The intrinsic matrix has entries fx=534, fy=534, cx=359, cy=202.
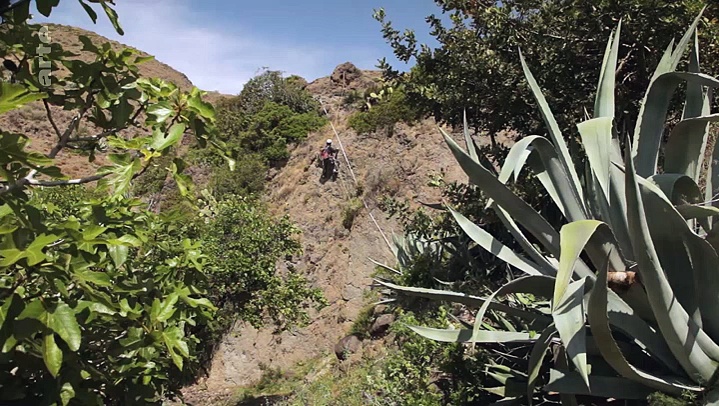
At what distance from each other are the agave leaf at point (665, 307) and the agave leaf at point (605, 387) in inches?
9.4

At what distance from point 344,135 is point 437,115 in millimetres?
12056

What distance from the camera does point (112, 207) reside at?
248cm

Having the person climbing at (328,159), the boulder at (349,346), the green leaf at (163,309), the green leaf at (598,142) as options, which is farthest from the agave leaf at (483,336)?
the person climbing at (328,159)

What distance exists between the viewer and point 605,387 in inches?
103

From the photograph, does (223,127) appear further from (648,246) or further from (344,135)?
(648,246)

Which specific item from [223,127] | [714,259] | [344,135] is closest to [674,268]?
[714,259]

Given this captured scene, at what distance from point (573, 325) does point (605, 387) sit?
0.64 m

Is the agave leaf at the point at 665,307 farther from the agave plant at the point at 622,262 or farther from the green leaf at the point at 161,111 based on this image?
the green leaf at the point at 161,111

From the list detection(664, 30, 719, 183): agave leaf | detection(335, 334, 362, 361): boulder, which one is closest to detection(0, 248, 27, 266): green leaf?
detection(664, 30, 719, 183): agave leaf

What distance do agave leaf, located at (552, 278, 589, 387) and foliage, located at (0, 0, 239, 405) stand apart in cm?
150

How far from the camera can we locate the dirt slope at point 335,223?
1329cm

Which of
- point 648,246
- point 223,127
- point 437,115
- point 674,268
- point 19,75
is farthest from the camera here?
point 223,127

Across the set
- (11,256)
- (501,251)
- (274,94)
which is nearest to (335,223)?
(274,94)

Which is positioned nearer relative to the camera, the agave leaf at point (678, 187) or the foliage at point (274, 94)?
the agave leaf at point (678, 187)
